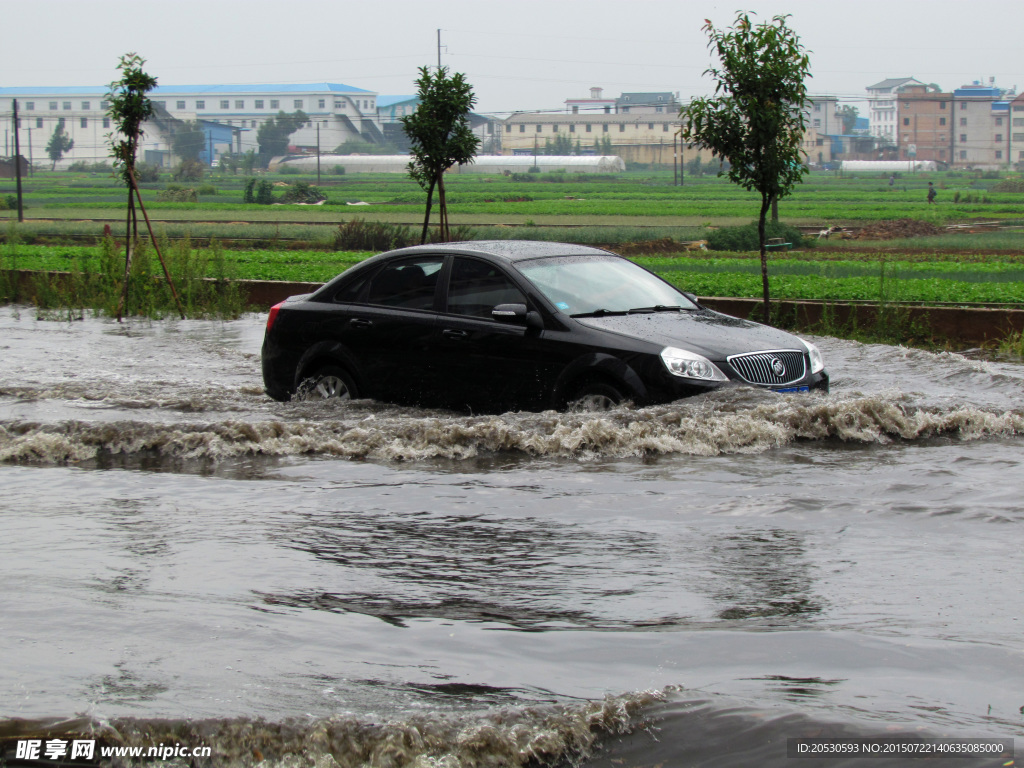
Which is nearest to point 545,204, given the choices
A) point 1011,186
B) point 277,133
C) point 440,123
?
point 1011,186

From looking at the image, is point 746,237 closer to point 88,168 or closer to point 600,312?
point 600,312

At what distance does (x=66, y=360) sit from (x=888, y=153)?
16646cm

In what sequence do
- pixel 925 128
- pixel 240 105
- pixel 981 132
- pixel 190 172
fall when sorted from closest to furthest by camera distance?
pixel 190 172
pixel 981 132
pixel 925 128
pixel 240 105

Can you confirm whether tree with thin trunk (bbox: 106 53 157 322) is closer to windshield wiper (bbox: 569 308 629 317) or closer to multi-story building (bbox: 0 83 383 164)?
windshield wiper (bbox: 569 308 629 317)

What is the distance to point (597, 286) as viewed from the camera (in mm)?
9398

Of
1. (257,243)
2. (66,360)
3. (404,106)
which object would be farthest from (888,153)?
(66,360)

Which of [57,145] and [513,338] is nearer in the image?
[513,338]

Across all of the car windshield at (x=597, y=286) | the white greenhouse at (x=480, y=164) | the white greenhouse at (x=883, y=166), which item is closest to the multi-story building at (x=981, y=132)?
the white greenhouse at (x=883, y=166)

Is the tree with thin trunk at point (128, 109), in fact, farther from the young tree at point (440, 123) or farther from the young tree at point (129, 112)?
the young tree at point (440, 123)

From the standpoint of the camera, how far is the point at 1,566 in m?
5.74

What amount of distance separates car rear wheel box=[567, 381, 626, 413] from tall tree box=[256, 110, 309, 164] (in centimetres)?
14240

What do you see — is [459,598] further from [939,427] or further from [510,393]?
[939,427]

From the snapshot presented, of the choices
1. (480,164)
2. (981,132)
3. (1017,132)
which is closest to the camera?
(480,164)

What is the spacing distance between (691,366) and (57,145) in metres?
145
